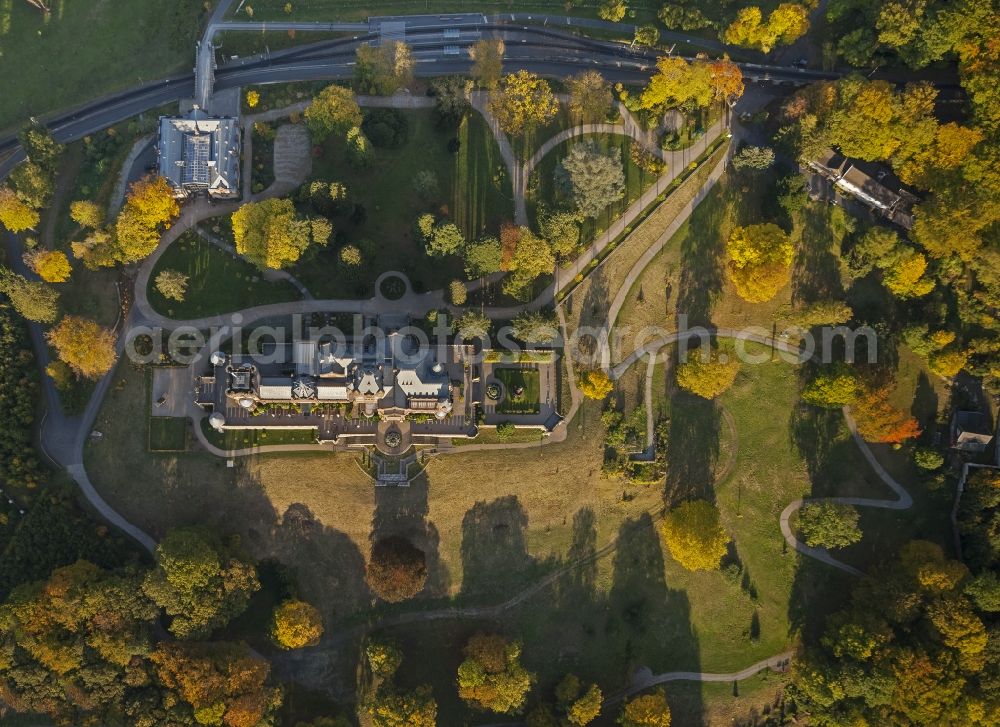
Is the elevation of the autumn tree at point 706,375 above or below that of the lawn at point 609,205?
below

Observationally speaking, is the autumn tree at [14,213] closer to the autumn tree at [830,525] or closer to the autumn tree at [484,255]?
the autumn tree at [484,255]

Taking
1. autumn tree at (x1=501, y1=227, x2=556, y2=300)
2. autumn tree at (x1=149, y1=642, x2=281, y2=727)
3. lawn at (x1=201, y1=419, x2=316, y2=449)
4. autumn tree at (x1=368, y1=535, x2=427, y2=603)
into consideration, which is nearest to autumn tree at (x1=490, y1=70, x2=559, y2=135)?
autumn tree at (x1=501, y1=227, x2=556, y2=300)

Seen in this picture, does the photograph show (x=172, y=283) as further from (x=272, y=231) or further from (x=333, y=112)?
(x=333, y=112)

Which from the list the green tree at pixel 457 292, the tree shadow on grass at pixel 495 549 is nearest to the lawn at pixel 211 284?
the green tree at pixel 457 292

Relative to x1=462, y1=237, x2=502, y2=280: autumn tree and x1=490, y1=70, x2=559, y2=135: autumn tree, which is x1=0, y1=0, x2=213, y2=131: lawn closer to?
x1=490, y1=70, x2=559, y2=135: autumn tree

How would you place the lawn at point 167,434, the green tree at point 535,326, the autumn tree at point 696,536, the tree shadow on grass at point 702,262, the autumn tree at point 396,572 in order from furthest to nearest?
the tree shadow on grass at point 702,262 → the lawn at point 167,434 → the green tree at point 535,326 → the autumn tree at point 696,536 → the autumn tree at point 396,572

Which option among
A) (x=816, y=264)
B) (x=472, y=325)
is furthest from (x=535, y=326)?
(x=816, y=264)
